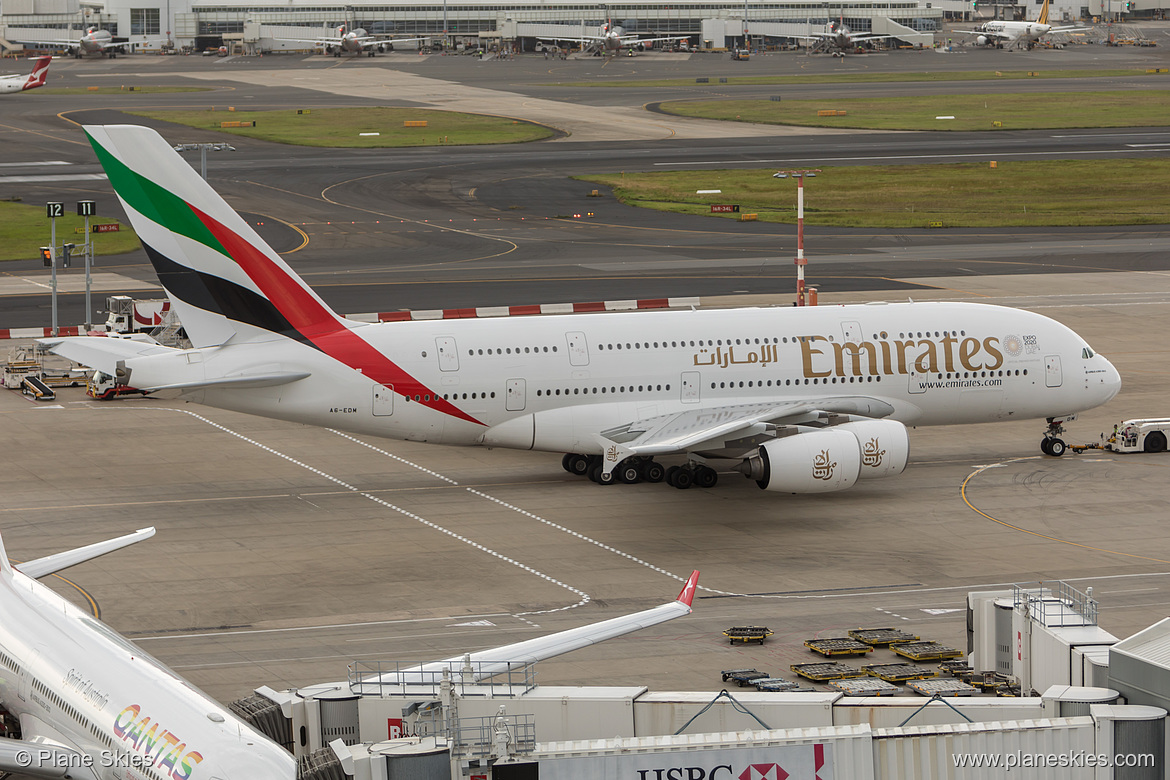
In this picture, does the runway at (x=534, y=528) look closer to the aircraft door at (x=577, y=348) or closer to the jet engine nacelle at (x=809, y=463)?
the jet engine nacelle at (x=809, y=463)

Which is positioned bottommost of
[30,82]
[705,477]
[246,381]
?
[705,477]

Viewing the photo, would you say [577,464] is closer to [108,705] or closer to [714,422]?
[714,422]

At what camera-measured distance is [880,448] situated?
146ft

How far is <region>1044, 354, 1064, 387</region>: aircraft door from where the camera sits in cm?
5097

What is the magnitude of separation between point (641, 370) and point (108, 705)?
82.5ft

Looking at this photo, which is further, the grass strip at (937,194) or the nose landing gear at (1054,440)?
the grass strip at (937,194)

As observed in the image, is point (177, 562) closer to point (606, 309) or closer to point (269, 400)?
point (269, 400)

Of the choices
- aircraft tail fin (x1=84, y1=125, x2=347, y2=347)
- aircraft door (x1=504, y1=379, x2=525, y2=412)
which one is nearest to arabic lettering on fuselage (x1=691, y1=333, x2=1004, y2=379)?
aircraft door (x1=504, y1=379, x2=525, y2=412)

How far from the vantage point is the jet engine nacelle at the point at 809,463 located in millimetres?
43625

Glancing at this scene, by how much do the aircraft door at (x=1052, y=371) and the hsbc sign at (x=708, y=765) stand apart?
31.2m

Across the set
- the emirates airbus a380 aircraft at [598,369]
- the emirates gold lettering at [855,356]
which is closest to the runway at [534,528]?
the emirates airbus a380 aircraft at [598,369]

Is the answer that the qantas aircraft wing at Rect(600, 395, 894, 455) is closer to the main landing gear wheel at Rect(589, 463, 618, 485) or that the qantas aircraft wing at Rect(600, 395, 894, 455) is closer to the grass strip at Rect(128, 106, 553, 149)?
the main landing gear wheel at Rect(589, 463, 618, 485)

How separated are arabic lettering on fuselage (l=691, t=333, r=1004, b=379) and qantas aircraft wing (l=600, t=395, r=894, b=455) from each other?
1.09m

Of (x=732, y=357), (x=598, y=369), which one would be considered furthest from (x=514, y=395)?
(x=732, y=357)
